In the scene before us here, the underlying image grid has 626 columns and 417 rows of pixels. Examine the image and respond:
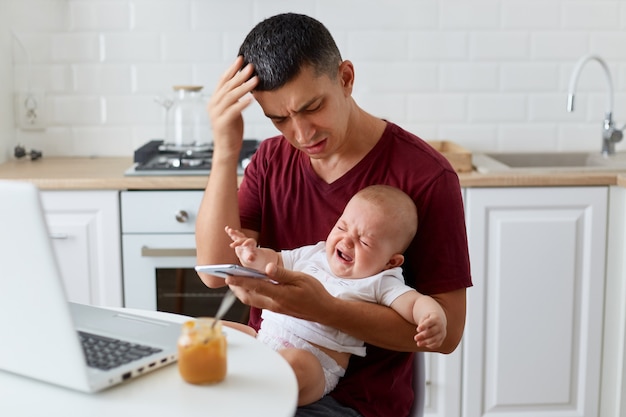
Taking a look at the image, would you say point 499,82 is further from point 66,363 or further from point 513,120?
point 66,363

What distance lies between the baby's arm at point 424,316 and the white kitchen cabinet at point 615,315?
1407 millimetres

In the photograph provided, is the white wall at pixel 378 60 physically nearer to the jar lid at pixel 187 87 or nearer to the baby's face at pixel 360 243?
the jar lid at pixel 187 87

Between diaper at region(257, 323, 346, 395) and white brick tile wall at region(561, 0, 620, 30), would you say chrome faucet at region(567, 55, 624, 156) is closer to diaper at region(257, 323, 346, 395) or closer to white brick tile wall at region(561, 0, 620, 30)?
white brick tile wall at region(561, 0, 620, 30)

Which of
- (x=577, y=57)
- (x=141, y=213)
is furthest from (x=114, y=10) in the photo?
(x=577, y=57)

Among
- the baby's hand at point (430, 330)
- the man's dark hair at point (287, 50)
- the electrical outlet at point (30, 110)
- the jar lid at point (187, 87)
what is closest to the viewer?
the baby's hand at point (430, 330)

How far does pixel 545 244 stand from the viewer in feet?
9.63

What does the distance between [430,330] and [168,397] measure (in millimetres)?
498

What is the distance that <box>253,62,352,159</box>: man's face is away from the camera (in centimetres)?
170

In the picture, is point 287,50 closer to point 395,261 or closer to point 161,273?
point 395,261

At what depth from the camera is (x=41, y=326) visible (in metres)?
1.21

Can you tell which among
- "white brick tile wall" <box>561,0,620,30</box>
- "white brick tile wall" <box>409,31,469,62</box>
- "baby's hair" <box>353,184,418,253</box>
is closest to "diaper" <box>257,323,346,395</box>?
"baby's hair" <box>353,184,418,253</box>

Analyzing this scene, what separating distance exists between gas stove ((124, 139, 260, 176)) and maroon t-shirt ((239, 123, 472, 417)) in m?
0.97

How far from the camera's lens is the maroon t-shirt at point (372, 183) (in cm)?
178

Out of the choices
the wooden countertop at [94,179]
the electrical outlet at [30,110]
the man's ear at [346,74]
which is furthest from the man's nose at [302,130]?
the electrical outlet at [30,110]
